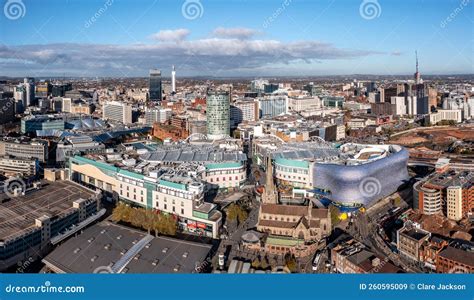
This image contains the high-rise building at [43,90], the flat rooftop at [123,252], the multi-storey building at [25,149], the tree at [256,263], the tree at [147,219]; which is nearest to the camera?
the flat rooftop at [123,252]

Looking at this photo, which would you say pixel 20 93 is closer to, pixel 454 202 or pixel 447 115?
pixel 447 115

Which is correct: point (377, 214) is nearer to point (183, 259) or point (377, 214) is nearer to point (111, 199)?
point (183, 259)

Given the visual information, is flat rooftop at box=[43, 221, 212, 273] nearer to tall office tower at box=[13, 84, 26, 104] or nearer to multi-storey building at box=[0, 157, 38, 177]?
multi-storey building at box=[0, 157, 38, 177]

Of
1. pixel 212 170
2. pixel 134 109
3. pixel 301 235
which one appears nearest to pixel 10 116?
pixel 134 109

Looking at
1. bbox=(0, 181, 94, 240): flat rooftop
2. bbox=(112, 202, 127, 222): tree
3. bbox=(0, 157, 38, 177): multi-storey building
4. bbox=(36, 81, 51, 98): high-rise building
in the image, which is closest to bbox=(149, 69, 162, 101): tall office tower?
bbox=(36, 81, 51, 98): high-rise building

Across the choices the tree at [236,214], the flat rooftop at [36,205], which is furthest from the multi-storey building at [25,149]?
Answer: the tree at [236,214]

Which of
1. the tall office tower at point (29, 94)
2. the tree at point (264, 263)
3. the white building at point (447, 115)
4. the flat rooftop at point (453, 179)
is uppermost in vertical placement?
the tall office tower at point (29, 94)

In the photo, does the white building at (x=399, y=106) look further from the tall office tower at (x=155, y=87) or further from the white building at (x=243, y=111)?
the tall office tower at (x=155, y=87)
